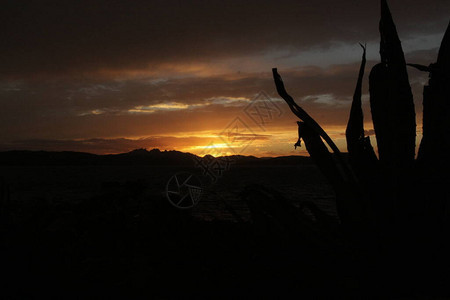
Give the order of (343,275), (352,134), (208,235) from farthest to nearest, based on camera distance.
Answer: (208,235)
(352,134)
(343,275)

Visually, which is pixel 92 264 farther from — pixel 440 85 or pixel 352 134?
pixel 440 85

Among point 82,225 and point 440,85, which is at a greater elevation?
point 440,85

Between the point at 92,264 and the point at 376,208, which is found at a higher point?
the point at 376,208

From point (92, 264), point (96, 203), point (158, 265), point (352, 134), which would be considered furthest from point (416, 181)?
point (96, 203)

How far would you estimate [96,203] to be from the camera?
291 centimetres

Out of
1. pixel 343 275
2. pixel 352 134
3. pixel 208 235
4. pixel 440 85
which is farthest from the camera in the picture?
pixel 208 235

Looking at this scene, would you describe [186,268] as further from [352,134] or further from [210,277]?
[352,134]

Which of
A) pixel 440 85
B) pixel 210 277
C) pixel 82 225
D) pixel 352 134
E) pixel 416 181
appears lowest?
pixel 210 277

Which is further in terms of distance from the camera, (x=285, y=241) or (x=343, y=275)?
(x=285, y=241)

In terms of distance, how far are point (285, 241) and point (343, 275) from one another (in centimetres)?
37

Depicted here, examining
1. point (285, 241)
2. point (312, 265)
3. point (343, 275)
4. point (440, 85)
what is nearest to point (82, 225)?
point (285, 241)

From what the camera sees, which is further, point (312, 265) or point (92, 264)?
point (92, 264)

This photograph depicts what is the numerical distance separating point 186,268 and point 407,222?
1365 mm

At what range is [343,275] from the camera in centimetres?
204
